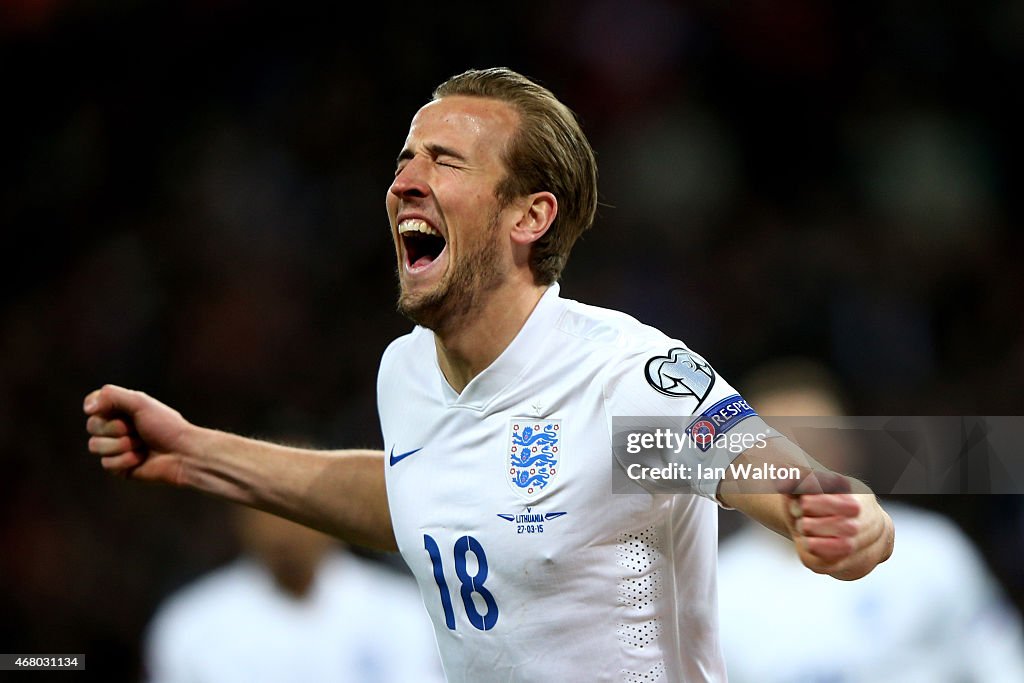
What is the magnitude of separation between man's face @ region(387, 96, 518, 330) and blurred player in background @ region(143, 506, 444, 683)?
2.68 m

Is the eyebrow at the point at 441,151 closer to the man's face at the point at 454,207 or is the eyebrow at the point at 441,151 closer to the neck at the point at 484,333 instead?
the man's face at the point at 454,207

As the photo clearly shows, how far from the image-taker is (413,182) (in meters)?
3.23

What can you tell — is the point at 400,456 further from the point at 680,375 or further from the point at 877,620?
the point at 877,620

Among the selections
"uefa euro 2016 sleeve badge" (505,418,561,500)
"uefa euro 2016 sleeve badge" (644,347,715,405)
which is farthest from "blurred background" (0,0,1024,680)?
"uefa euro 2016 sleeve badge" (644,347,715,405)

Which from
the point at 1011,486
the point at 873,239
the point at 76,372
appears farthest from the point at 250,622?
the point at 873,239

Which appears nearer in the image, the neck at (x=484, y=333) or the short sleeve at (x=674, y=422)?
the short sleeve at (x=674, y=422)

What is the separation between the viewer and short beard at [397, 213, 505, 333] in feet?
10.5

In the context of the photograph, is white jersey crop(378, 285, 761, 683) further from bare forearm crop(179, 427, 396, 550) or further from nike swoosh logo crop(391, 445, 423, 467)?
bare forearm crop(179, 427, 396, 550)

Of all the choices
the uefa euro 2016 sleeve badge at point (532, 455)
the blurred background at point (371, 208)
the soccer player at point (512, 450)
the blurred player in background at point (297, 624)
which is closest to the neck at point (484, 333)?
the soccer player at point (512, 450)

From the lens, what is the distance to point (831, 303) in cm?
668

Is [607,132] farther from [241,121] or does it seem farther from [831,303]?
[241,121]

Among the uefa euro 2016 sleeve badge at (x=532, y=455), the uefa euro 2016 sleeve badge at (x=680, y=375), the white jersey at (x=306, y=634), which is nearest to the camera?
the uefa euro 2016 sleeve badge at (x=680, y=375)

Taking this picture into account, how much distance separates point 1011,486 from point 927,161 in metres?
2.82

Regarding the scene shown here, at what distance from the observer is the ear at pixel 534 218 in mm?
3295
